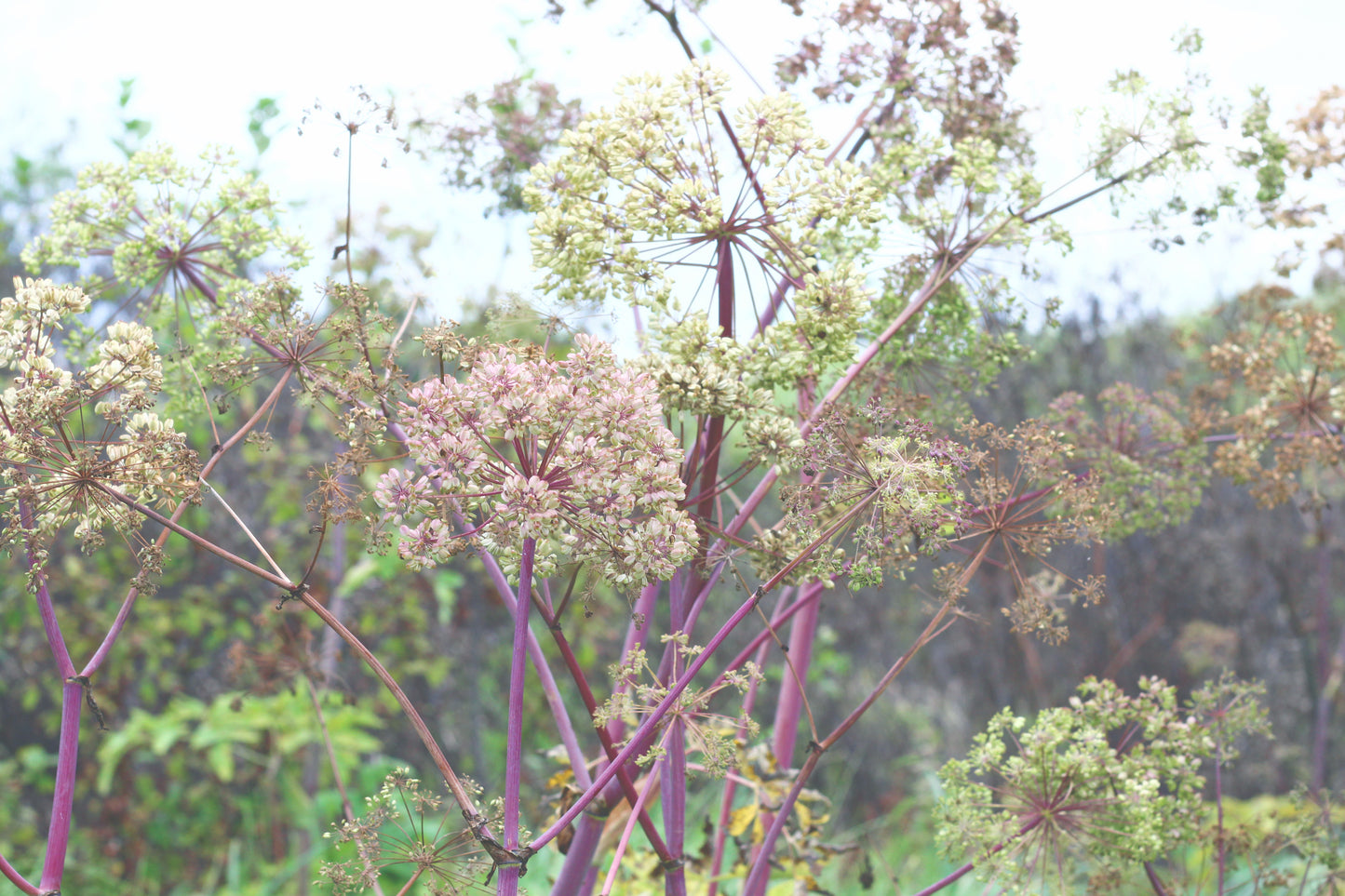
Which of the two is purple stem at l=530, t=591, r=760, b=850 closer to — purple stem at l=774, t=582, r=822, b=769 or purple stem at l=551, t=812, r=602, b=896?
purple stem at l=551, t=812, r=602, b=896

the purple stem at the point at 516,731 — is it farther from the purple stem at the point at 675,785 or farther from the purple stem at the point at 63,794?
the purple stem at the point at 63,794

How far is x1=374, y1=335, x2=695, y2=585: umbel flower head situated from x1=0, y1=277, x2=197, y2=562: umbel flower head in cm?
30

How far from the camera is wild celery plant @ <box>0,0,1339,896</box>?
1062 mm

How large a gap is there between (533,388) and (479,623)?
467 cm

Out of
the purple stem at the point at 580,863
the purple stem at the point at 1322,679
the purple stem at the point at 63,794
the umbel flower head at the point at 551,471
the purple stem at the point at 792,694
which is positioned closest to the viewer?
the umbel flower head at the point at 551,471

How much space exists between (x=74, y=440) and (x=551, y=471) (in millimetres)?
574

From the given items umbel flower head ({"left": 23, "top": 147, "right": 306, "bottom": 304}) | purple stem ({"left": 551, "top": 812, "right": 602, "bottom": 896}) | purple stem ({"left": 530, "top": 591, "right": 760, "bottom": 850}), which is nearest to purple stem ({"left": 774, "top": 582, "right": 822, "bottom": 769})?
purple stem ({"left": 551, "top": 812, "right": 602, "bottom": 896})

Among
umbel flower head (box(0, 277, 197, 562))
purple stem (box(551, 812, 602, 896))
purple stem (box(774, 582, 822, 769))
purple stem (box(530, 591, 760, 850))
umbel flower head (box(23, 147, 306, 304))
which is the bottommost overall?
purple stem (box(551, 812, 602, 896))

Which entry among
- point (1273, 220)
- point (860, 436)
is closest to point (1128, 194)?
point (1273, 220)

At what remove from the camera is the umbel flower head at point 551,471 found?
3.35ft

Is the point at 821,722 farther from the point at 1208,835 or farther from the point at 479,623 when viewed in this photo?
the point at 1208,835

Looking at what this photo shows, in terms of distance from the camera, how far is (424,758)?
5.77m

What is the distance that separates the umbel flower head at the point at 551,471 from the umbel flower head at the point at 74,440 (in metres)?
0.30

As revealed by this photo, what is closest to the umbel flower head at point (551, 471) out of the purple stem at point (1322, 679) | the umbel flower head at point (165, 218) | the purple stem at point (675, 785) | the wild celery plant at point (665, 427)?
the wild celery plant at point (665, 427)
